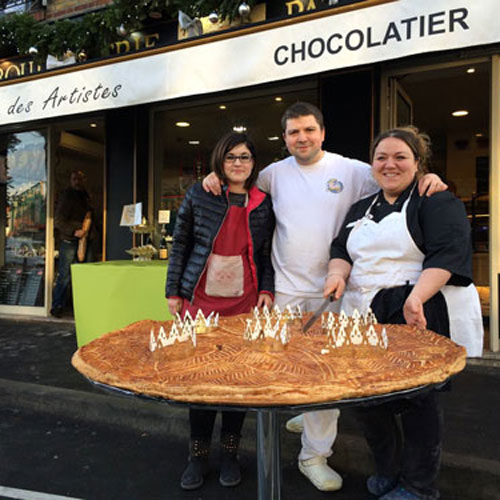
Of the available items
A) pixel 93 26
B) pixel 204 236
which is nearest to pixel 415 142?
pixel 204 236

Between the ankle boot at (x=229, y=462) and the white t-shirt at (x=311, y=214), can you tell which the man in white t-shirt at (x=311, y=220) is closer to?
the white t-shirt at (x=311, y=214)

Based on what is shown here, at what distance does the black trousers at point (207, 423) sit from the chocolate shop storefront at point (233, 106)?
2469mm

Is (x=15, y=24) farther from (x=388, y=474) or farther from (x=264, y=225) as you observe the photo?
(x=388, y=474)

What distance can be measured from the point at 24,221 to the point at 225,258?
19.8 feet

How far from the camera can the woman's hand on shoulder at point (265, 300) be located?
2.53 metres

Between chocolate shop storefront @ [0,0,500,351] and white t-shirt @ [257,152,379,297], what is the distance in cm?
126

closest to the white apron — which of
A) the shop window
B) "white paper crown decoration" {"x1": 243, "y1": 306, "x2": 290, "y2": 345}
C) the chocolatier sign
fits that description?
"white paper crown decoration" {"x1": 243, "y1": 306, "x2": 290, "y2": 345}

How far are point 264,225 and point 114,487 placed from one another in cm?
166

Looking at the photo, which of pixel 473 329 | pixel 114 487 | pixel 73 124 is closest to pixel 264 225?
pixel 473 329

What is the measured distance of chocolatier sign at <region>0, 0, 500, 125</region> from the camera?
3.11m

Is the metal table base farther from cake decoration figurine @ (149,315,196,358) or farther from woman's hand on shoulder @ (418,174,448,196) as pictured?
woman's hand on shoulder @ (418,174,448,196)

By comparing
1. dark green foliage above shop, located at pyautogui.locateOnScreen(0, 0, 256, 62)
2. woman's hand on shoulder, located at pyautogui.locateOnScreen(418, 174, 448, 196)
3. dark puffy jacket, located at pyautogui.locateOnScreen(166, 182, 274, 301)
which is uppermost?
dark green foliage above shop, located at pyautogui.locateOnScreen(0, 0, 256, 62)

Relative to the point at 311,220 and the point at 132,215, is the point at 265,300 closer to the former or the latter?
the point at 311,220

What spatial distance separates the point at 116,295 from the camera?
4230mm
